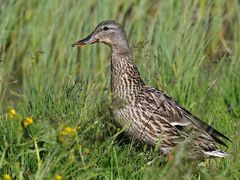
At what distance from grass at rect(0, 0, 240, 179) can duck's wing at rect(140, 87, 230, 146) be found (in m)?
Result: 0.24

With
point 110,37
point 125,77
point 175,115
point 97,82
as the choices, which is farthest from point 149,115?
point 97,82

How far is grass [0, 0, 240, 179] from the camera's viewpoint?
4.58m

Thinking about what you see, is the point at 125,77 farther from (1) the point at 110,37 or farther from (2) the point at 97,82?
(2) the point at 97,82

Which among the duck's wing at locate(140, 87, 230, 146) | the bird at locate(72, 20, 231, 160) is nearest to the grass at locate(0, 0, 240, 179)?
the bird at locate(72, 20, 231, 160)

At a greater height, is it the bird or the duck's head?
the duck's head

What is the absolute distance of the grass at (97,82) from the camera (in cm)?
458

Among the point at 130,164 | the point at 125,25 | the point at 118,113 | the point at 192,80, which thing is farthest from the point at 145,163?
the point at 125,25

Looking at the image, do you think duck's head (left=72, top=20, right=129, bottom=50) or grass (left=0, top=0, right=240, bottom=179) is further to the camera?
duck's head (left=72, top=20, right=129, bottom=50)

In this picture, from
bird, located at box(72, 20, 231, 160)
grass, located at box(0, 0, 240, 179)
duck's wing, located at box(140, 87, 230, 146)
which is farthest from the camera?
duck's wing, located at box(140, 87, 230, 146)

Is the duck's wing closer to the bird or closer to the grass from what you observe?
the bird

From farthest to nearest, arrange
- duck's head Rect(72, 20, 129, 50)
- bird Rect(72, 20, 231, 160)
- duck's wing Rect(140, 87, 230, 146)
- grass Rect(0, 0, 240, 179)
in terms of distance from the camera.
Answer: duck's head Rect(72, 20, 129, 50), duck's wing Rect(140, 87, 230, 146), bird Rect(72, 20, 231, 160), grass Rect(0, 0, 240, 179)

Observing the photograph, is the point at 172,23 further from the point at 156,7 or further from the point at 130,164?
the point at 130,164

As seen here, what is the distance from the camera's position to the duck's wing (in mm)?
5949

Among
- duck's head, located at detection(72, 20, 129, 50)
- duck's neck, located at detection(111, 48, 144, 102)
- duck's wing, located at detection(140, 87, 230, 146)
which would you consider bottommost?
duck's wing, located at detection(140, 87, 230, 146)
